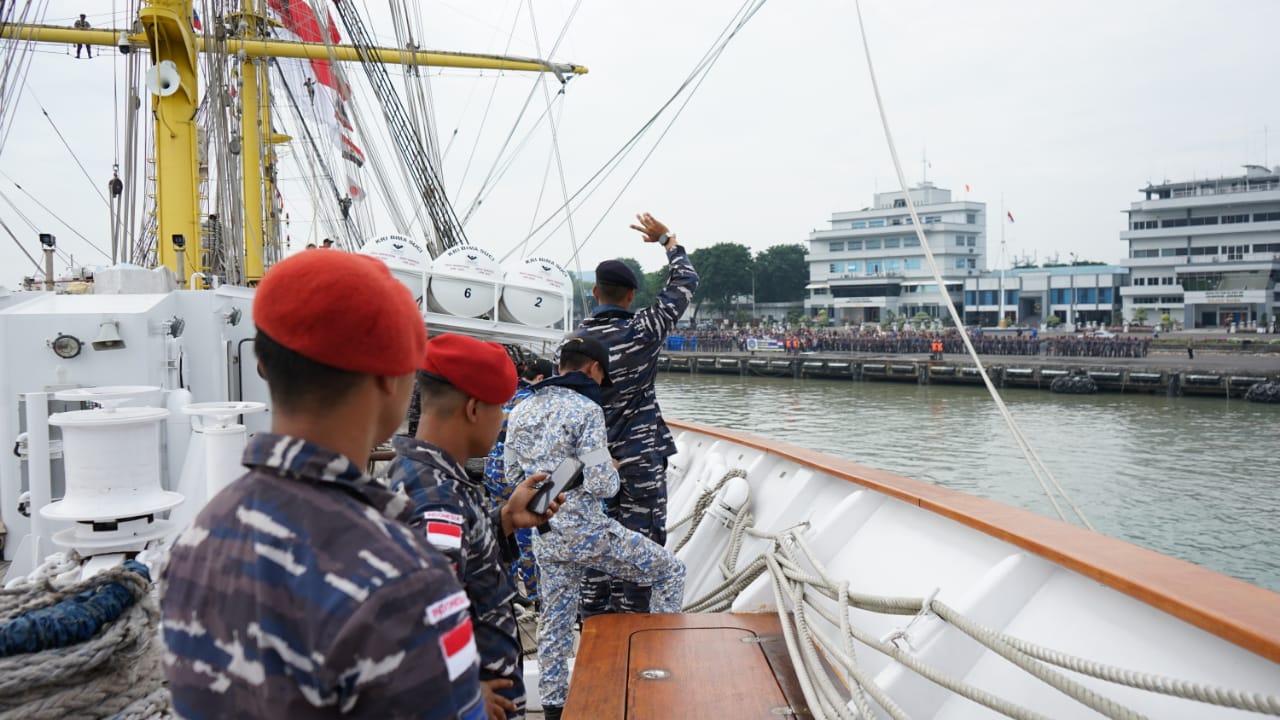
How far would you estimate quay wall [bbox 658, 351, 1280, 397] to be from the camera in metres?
32.6

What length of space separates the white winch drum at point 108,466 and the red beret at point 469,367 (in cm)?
202

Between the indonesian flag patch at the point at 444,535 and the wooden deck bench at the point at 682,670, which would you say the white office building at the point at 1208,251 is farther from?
the indonesian flag patch at the point at 444,535

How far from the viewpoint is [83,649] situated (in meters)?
1.80

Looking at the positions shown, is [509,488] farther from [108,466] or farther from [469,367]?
[469,367]

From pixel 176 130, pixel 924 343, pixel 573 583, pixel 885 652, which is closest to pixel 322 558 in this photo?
pixel 885 652

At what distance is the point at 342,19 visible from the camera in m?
12.2

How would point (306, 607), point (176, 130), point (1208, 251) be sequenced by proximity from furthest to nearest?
point (1208, 251)
point (176, 130)
point (306, 607)

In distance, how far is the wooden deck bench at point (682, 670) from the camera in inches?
87.8

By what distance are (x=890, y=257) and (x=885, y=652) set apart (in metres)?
78.9

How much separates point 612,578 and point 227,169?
26.6 ft

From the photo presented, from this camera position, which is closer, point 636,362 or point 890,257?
point 636,362

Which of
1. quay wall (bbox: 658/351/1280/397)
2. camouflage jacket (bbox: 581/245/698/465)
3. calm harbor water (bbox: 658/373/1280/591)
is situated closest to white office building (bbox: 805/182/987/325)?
quay wall (bbox: 658/351/1280/397)

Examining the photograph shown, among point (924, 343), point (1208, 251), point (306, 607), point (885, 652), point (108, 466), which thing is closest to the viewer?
point (306, 607)

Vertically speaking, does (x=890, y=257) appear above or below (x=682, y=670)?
above
